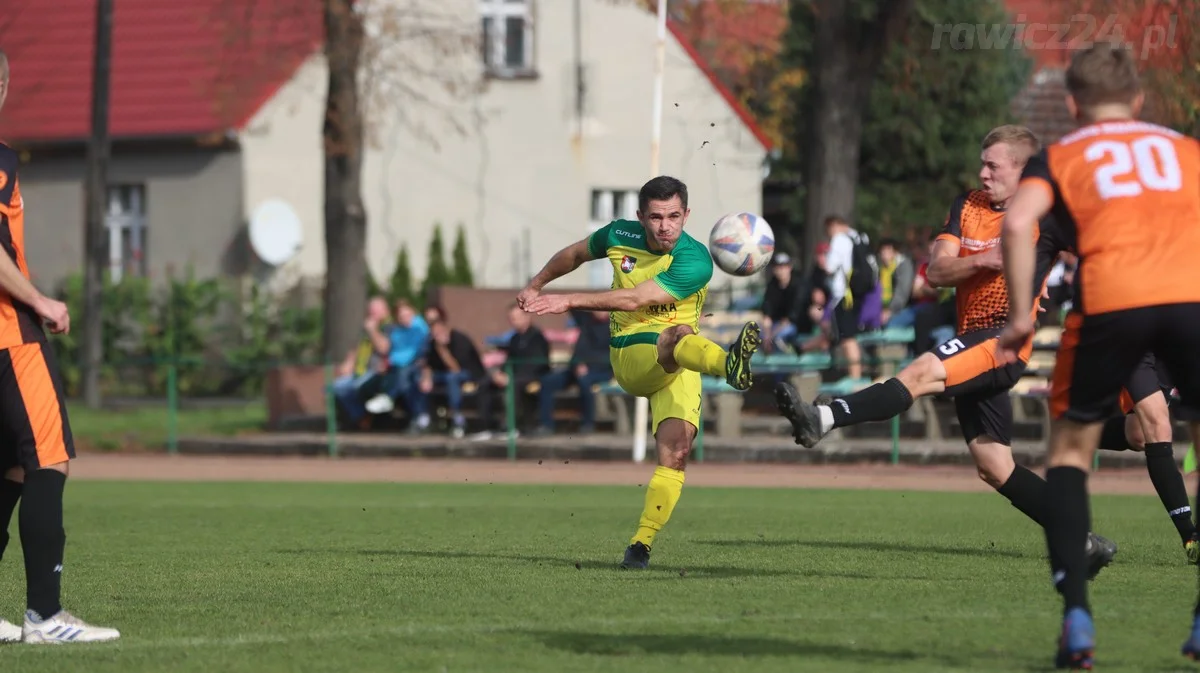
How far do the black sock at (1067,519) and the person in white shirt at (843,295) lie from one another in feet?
44.4

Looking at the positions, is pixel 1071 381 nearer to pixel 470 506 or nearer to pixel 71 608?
pixel 71 608

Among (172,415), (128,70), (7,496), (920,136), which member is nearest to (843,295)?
(172,415)

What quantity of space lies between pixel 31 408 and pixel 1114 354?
4002 millimetres

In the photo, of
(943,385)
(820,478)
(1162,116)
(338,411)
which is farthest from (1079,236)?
(338,411)

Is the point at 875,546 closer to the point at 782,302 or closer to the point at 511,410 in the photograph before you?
the point at 511,410

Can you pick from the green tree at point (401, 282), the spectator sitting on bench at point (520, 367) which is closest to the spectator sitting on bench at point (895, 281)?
the spectator sitting on bench at point (520, 367)

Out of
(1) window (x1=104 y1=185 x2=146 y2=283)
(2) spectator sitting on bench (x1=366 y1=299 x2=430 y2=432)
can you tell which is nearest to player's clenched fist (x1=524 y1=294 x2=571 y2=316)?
(2) spectator sitting on bench (x1=366 y1=299 x2=430 y2=432)

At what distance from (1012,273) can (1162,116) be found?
14.9 meters

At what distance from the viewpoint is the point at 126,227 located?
38344mm

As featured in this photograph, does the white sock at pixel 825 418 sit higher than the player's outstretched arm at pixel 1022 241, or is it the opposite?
the player's outstretched arm at pixel 1022 241

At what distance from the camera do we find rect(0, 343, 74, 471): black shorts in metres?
6.82

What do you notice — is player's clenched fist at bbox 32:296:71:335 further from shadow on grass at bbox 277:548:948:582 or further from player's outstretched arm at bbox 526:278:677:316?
shadow on grass at bbox 277:548:948:582

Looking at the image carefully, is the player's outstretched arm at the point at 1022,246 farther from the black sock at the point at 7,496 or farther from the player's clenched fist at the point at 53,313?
the black sock at the point at 7,496

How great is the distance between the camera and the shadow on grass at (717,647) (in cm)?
629
